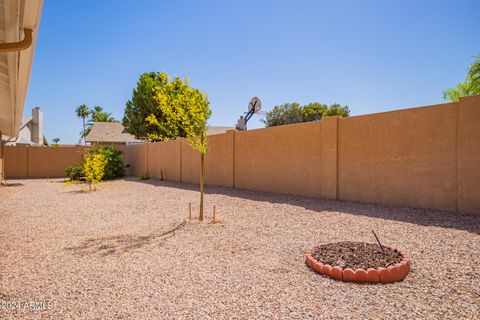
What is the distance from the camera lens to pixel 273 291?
10.4 feet

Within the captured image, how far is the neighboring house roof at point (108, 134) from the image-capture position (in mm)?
36719

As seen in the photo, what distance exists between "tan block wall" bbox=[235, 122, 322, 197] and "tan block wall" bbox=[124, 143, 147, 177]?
10106 mm

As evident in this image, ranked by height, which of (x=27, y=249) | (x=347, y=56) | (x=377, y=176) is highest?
(x=347, y=56)

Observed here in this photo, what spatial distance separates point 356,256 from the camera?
3877 millimetres

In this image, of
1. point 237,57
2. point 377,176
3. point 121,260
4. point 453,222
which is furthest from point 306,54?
point 121,260

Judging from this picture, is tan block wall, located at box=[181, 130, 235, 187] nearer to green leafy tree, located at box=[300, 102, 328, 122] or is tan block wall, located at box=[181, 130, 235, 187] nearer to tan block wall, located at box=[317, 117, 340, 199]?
tan block wall, located at box=[317, 117, 340, 199]

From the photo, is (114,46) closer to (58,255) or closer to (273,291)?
(58,255)

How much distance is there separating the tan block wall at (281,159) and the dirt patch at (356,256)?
16.6ft

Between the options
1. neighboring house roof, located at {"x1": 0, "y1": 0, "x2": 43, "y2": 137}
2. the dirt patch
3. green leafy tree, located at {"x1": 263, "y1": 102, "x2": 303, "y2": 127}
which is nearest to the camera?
neighboring house roof, located at {"x1": 0, "y1": 0, "x2": 43, "y2": 137}

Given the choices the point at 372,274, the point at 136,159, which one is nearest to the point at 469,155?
the point at 372,274

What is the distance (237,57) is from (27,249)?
12106 millimetres

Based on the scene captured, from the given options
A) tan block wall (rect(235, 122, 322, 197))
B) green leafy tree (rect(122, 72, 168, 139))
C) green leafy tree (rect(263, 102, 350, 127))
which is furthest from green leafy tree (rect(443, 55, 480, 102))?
green leafy tree (rect(122, 72, 168, 139))

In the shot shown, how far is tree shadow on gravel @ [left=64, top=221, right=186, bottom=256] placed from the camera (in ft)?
15.2

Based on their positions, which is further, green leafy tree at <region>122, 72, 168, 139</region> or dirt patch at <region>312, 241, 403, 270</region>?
green leafy tree at <region>122, 72, 168, 139</region>
